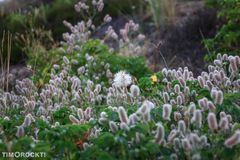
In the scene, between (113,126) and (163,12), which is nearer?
(113,126)

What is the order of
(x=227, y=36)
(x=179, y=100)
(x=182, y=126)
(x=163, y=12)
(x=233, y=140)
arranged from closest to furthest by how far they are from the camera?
(x=233, y=140), (x=182, y=126), (x=179, y=100), (x=227, y=36), (x=163, y=12)

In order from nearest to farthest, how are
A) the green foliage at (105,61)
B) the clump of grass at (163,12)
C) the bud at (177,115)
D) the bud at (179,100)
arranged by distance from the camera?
the bud at (177,115)
the bud at (179,100)
the green foliage at (105,61)
the clump of grass at (163,12)

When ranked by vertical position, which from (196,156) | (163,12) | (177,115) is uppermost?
(163,12)

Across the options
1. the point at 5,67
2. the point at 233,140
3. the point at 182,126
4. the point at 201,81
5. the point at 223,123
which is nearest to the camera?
the point at 233,140

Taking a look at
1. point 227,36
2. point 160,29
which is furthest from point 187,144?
point 160,29

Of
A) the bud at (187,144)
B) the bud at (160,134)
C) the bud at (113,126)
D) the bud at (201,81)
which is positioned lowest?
the bud at (187,144)

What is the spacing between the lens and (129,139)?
8.14ft

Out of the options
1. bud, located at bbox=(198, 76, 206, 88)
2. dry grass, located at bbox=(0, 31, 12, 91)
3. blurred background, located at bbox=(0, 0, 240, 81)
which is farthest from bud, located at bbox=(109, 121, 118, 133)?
blurred background, located at bbox=(0, 0, 240, 81)

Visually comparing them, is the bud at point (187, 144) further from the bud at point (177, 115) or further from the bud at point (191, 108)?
the bud at point (177, 115)

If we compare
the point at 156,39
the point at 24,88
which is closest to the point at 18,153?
the point at 24,88

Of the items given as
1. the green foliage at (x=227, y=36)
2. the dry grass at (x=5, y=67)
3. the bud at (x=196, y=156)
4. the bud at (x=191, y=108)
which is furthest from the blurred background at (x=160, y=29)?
the bud at (x=196, y=156)

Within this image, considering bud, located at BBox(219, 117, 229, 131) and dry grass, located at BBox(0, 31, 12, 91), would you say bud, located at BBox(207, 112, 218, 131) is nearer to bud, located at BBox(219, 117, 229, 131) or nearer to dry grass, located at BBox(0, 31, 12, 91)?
bud, located at BBox(219, 117, 229, 131)

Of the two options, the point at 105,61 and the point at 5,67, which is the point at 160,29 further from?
the point at 105,61

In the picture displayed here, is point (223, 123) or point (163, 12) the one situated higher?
point (163, 12)
